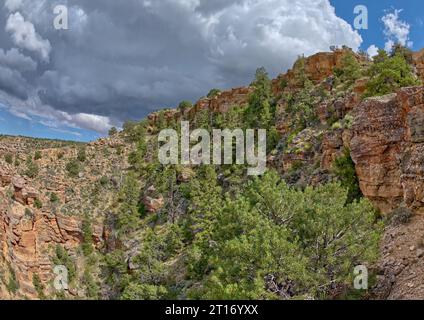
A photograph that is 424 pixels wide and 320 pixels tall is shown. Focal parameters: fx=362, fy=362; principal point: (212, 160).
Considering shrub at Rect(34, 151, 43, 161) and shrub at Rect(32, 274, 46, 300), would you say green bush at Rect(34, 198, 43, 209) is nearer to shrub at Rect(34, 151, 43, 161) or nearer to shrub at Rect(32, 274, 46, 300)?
shrub at Rect(32, 274, 46, 300)

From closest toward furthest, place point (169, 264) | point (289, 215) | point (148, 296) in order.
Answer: point (289, 215)
point (148, 296)
point (169, 264)

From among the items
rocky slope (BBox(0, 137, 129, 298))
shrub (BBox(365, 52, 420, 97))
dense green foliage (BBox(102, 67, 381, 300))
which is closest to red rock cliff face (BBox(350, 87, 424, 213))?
dense green foliage (BBox(102, 67, 381, 300))

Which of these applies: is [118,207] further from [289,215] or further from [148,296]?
[289,215]

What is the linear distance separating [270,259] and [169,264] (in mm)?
21878

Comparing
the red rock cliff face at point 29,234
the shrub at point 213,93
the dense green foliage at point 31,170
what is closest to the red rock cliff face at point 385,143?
the red rock cliff face at point 29,234

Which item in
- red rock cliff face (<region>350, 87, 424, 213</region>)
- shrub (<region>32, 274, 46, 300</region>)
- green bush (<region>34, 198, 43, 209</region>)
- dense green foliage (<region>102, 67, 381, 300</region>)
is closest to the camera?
dense green foliage (<region>102, 67, 381, 300</region>)

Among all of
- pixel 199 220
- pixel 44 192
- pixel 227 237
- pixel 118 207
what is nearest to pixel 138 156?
pixel 118 207

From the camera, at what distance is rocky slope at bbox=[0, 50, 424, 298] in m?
16.9

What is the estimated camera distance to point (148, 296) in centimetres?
2400

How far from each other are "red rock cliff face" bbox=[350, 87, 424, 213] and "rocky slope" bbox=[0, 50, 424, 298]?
0.19 feet

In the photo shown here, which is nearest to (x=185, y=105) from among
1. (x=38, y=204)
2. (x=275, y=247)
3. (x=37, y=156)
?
(x=37, y=156)

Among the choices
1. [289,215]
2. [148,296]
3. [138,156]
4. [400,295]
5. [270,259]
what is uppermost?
[138,156]

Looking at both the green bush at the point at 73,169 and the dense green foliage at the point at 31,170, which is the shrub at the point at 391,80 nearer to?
the green bush at the point at 73,169

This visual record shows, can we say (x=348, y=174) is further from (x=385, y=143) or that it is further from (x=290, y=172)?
(x=290, y=172)
